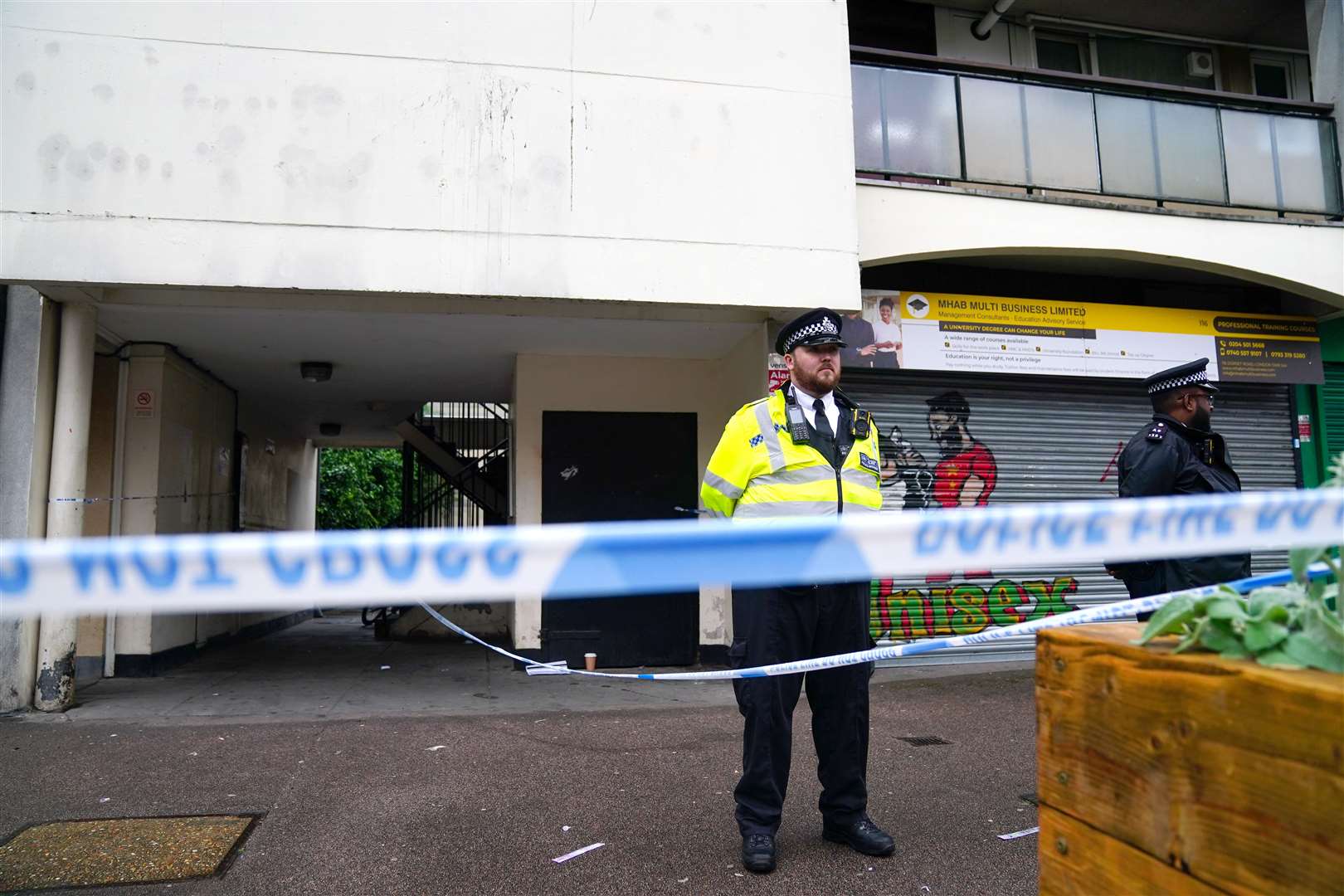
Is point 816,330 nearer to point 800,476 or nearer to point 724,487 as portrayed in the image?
point 800,476

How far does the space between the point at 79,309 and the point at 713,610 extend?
18.6 feet

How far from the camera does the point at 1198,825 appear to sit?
4.00ft

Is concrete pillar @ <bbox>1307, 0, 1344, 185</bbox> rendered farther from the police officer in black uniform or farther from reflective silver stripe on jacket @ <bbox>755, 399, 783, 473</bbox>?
reflective silver stripe on jacket @ <bbox>755, 399, 783, 473</bbox>

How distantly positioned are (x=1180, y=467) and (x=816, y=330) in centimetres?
181

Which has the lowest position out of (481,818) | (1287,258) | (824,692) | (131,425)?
(481,818)

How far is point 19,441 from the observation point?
607 centimetres

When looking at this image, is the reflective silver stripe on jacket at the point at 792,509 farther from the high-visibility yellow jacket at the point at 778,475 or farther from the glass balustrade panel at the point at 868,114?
the glass balustrade panel at the point at 868,114

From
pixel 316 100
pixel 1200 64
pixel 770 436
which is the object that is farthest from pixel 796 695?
pixel 1200 64

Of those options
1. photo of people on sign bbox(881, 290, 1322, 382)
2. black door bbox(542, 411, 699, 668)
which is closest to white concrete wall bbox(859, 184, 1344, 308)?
photo of people on sign bbox(881, 290, 1322, 382)

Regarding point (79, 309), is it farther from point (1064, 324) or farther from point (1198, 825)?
point (1064, 324)

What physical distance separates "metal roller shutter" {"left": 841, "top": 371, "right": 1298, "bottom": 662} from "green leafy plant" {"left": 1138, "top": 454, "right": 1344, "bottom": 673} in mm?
6463

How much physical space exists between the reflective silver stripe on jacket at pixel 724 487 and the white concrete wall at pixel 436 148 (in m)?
3.16

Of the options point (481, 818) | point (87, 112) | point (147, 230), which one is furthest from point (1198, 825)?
point (87, 112)

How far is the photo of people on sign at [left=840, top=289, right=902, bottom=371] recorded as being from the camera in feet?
25.3
